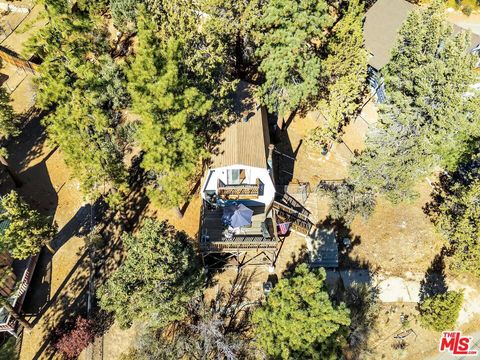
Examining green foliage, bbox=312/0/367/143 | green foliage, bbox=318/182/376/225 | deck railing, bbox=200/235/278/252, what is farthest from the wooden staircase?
green foliage, bbox=312/0/367/143

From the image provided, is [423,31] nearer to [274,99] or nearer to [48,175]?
[274,99]

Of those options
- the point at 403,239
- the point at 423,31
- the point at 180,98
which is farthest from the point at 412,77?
the point at 180,98

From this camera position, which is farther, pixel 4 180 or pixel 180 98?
pixel 4 180

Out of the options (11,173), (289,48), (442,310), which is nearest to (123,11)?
(11,173)

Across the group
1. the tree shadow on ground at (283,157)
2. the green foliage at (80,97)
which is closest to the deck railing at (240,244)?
the green foliage at (80,97)

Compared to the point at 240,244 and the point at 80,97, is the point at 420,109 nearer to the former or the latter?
the point at 240,244
